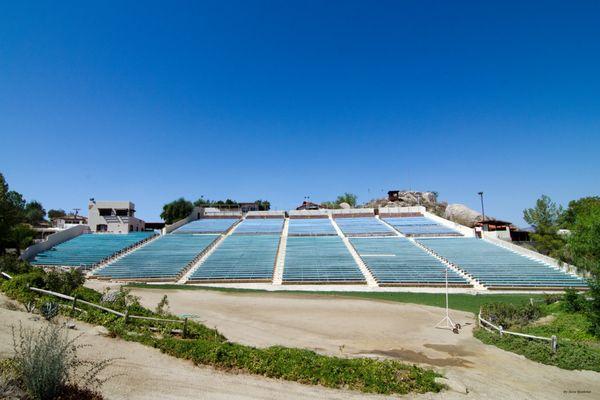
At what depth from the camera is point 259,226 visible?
5225 cm

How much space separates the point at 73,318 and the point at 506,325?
681 inches

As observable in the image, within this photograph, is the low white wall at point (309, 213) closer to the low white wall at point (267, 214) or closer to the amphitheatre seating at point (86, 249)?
the low white wall at point (267, 214)

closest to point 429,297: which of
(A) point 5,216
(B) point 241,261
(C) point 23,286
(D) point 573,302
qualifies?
(D) point 573,302

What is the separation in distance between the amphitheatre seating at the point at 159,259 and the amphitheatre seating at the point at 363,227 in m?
19.8

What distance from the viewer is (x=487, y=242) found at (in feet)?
130

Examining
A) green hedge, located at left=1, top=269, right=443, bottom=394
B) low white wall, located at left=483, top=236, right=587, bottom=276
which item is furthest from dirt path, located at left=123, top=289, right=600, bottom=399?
low white wall, located at left=483, top=236, right=587, bottom=276

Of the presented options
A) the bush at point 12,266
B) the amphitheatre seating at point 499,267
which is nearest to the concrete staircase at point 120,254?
the bush at point 12,266

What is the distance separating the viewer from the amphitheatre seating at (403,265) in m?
27.1

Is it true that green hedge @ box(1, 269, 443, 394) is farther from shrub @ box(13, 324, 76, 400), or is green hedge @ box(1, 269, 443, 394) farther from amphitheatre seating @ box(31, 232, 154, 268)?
amphitheatre seating @ box(31, 232, 154, 268)

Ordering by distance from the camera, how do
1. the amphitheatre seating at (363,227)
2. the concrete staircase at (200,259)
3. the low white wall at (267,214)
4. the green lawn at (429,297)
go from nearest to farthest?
1. the green lawn at (429,297)
2. the concrete staircase at (200,259)
3. the amphitheatre seating at (363,227)
4. the low white wall at (267,214)

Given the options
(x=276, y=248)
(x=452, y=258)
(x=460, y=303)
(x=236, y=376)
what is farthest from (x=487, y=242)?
(x=236, y=376)

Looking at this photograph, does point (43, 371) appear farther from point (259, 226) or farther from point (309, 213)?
point (309, 213)

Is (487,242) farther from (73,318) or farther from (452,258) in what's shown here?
(73,318)

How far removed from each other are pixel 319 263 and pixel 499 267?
16407 millimetres
